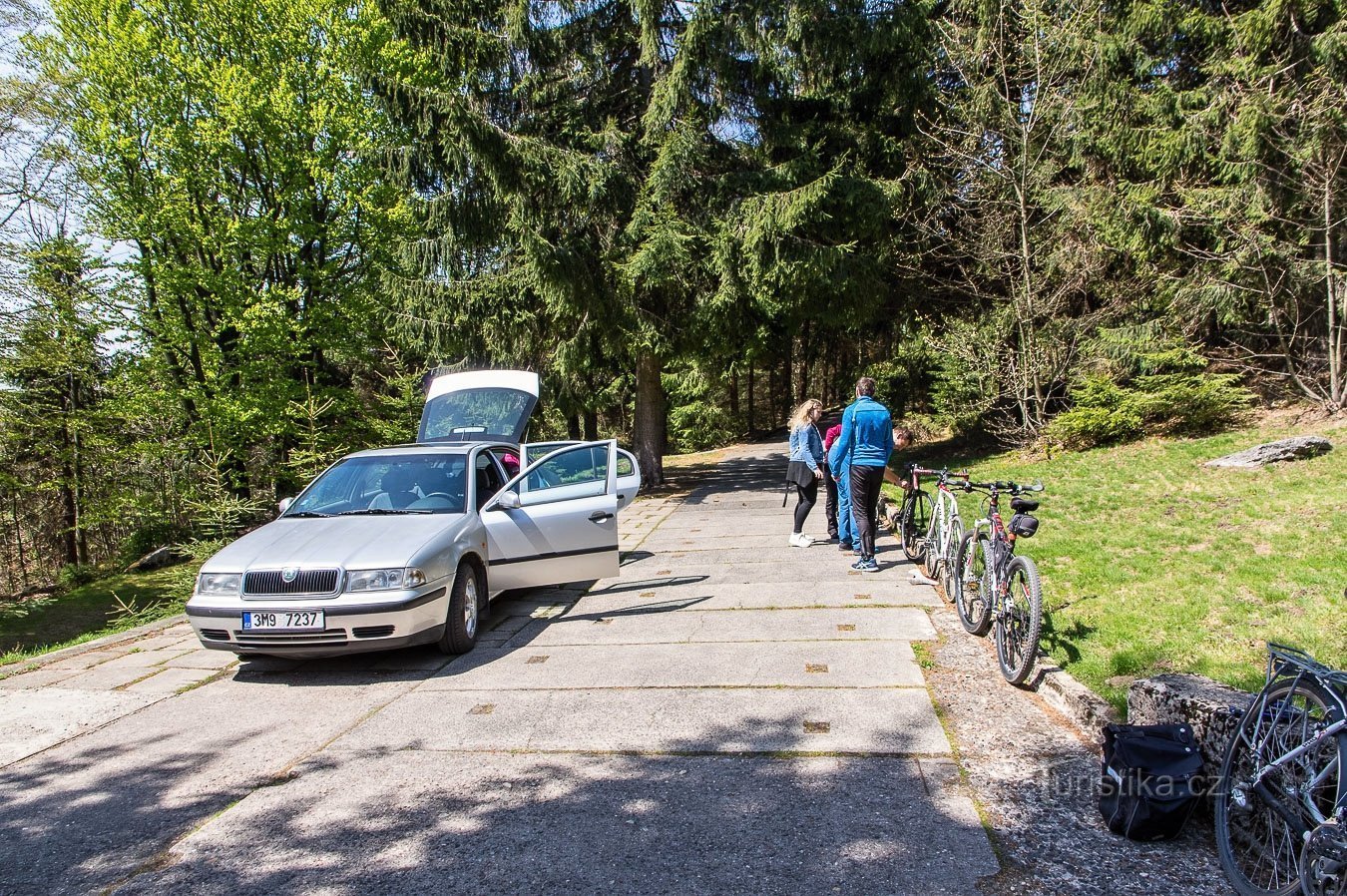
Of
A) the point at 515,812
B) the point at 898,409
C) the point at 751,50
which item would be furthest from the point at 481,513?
the point at 898,409

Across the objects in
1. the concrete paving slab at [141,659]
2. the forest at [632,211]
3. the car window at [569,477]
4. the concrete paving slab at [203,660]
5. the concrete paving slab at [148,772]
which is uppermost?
the forest at [632,211]

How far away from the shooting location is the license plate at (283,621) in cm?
496

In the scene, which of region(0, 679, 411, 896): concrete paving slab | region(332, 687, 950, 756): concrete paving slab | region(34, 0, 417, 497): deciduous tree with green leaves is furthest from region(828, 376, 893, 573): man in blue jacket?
region(34, 0, 417, 497): deciduous tree with green leaves

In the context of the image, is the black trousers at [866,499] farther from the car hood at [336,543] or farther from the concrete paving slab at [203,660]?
the concrete paving slab at [203,660]

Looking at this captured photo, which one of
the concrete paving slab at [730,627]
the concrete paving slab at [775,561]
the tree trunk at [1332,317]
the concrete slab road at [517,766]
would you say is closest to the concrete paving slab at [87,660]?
the concrete slab road at [517,766]

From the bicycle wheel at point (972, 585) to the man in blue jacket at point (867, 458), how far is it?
5.50 feet

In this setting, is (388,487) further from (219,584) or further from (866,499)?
(866,499)

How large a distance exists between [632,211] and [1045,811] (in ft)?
44.3

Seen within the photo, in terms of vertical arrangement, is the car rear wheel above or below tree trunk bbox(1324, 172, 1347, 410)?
below

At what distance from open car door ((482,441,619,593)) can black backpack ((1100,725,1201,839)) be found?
447 cm

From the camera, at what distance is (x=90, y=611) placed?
42.1 ft

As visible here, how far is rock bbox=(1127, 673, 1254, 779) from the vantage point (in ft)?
10.1

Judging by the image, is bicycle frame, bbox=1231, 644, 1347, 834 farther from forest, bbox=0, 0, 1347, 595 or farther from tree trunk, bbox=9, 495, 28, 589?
tree trunk, bbox=9, 495, 28, 589

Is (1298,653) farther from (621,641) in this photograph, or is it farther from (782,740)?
(621,641)
